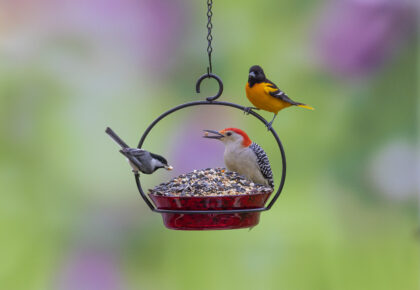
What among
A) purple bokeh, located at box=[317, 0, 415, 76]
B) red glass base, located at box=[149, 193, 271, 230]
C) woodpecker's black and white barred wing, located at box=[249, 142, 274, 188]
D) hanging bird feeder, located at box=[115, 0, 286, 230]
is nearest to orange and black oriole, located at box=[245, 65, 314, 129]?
woodpecker's black and white barred wing, located at box=[249, 142, 274, 188]

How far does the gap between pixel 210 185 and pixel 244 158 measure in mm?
165

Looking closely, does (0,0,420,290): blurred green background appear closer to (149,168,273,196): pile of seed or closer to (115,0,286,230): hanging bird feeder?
(149,168,273,196): pile of seed

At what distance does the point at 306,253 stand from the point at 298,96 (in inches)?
28.9

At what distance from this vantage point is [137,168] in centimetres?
193

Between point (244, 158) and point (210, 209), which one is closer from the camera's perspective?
point (210, 209)

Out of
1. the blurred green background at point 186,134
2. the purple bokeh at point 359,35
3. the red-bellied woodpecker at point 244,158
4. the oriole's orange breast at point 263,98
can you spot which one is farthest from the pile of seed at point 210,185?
the purple bokeh at point 359,35

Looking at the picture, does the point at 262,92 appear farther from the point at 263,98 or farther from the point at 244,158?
the point at 244,158

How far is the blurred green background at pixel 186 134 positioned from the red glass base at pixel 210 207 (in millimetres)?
865

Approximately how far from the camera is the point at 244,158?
2.07 m

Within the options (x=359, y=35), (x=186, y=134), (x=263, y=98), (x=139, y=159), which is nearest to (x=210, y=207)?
(x=139, y=159)

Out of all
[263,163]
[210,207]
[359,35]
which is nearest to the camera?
[210,207]

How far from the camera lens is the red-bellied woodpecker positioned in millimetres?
2076

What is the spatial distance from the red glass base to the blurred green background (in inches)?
34.0

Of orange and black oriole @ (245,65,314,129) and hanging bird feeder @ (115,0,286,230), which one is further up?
orange and black oriole @ (245,65,314,129)
